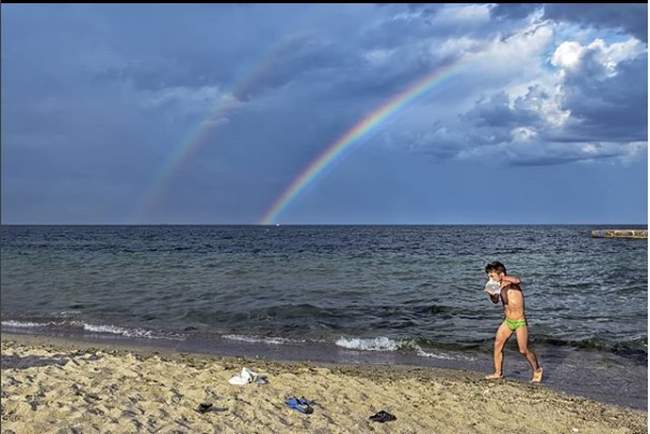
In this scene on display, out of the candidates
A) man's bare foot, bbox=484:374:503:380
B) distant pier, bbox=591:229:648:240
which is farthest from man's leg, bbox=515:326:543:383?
distant pier, bbox=591:229:648:240

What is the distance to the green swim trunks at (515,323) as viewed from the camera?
9.80 metres

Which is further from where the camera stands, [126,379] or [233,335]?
[233,335]

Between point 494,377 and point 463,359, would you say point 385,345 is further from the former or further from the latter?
point 494,377

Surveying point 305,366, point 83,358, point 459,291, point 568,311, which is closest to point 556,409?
point 305,366

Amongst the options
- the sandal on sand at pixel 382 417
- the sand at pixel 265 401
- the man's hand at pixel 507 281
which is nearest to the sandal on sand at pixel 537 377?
the sand at pixel 265 401

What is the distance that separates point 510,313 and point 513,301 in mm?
255

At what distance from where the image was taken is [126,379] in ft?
27.6

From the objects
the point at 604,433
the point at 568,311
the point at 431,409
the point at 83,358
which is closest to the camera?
the point at 604,433

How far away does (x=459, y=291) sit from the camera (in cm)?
2200

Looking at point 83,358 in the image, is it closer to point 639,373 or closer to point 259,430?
point 259,430

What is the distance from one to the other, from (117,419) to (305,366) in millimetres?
4576

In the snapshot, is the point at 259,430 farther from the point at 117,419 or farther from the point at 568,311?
the point at 568,311

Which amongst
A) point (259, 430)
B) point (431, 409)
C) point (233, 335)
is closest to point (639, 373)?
point (431, 409)

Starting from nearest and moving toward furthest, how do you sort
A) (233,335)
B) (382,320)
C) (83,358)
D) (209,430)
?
(209,430)
(83,358)
(233,335)
(382,320)
